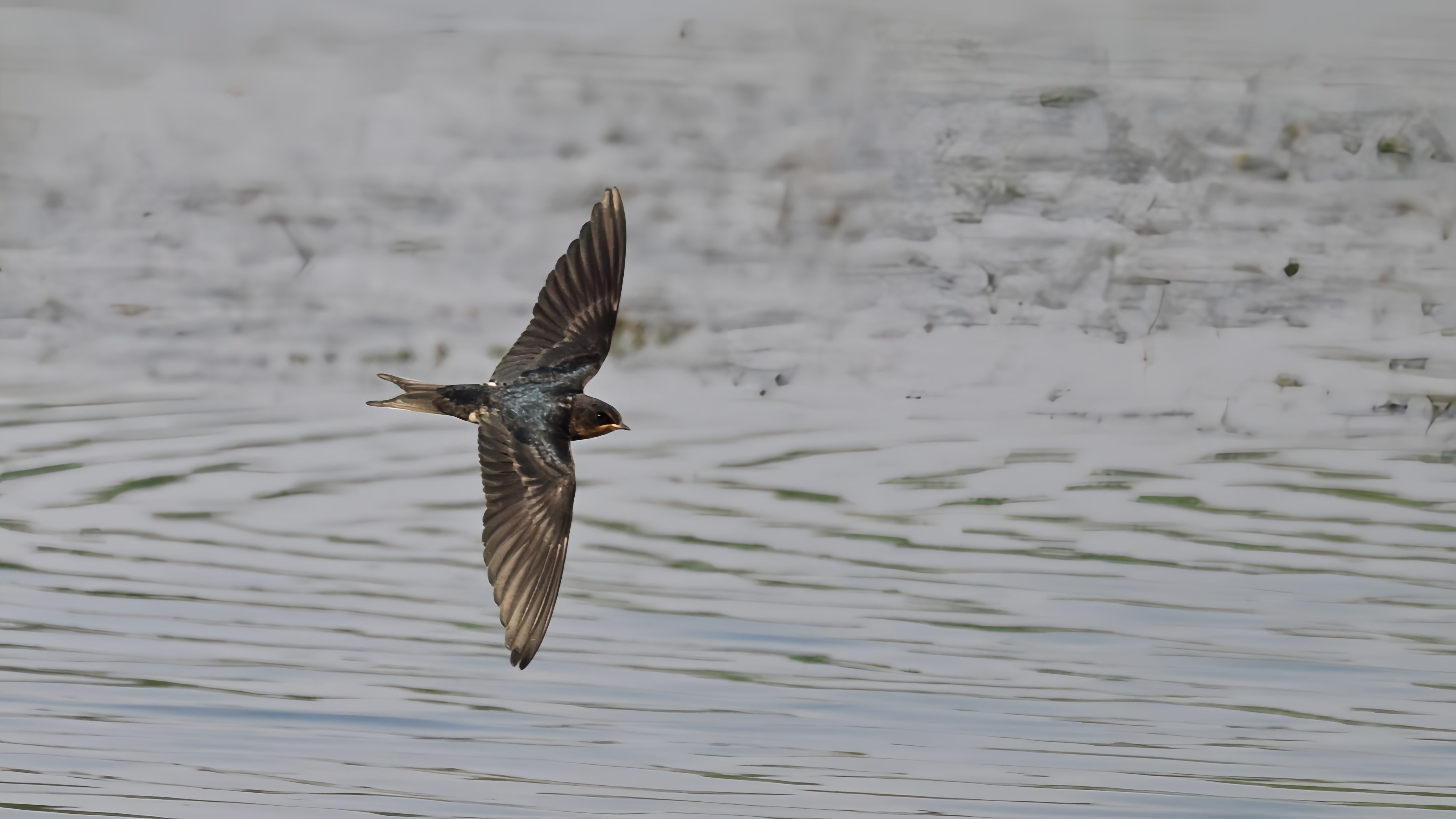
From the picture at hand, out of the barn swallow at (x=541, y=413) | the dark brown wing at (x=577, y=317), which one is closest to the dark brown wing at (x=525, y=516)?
the barn swallow at (x=541, y=413)

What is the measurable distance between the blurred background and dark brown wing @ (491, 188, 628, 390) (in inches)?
29.7

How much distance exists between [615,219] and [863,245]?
3080 millimetres

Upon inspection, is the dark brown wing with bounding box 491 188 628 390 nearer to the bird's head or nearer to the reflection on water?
the bird's head

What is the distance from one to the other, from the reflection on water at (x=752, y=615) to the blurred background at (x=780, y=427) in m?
0.01

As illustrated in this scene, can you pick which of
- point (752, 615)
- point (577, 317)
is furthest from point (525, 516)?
point (752, 615)

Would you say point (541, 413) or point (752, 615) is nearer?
point (541, 413)

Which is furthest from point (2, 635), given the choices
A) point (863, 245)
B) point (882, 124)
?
point (882, 124)

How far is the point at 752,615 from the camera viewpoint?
440 centimetres

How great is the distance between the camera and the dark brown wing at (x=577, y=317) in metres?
3.54

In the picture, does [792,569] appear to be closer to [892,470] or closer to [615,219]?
[892,470]

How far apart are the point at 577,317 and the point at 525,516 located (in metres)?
0.42

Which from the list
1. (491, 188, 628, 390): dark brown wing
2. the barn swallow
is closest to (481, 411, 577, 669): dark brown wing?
the barn swallow

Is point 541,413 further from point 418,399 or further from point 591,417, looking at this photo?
point 418,399

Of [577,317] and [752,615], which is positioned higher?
[577,317]
